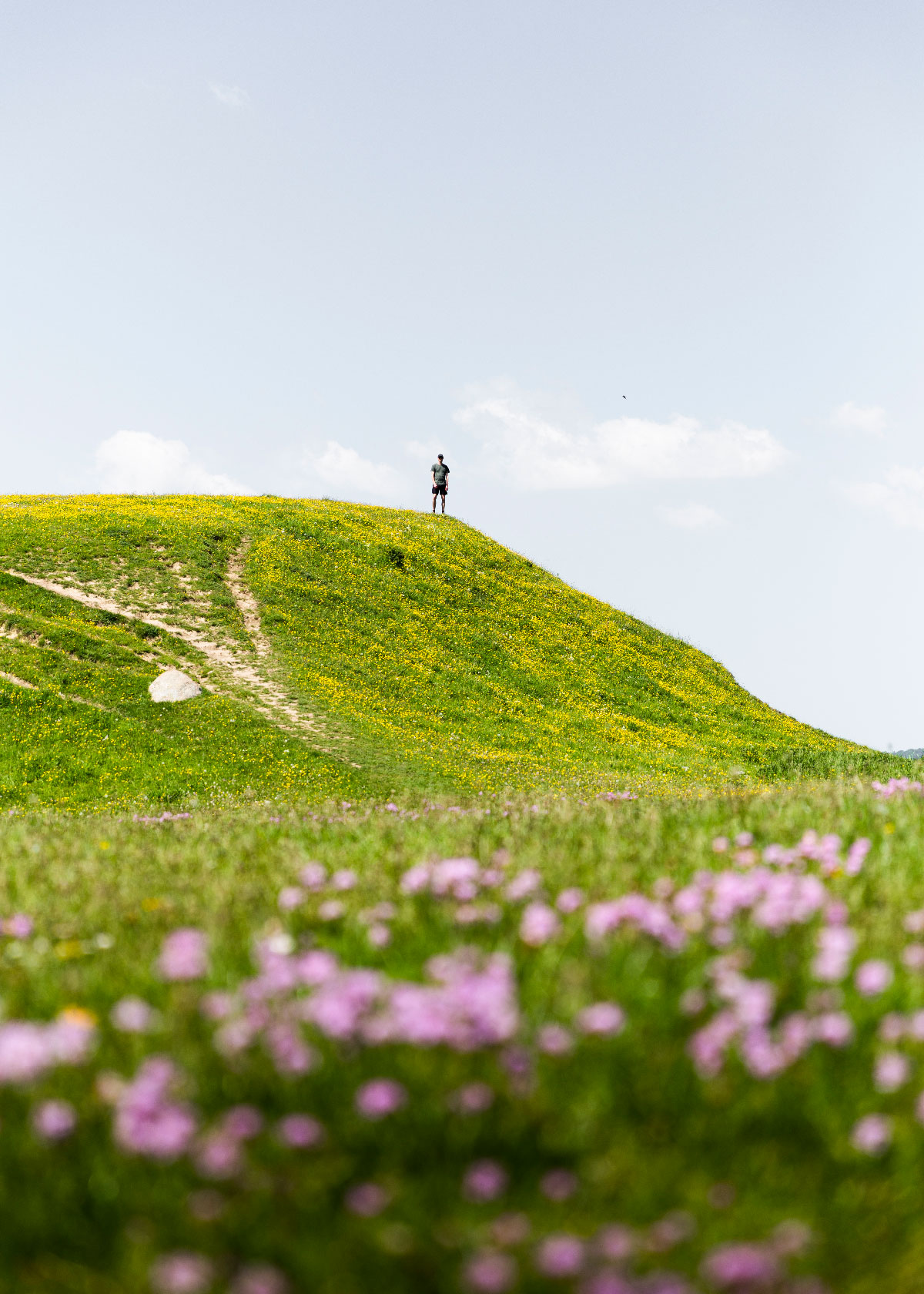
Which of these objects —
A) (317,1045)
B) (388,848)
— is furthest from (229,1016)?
(388,848)

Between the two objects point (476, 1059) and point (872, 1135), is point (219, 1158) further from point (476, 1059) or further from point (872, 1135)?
point (872, 1135)

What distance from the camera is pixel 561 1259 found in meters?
2.11

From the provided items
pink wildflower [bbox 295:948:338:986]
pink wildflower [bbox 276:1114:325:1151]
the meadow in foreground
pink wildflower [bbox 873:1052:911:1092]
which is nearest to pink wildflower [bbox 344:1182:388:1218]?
the meadow in foreground

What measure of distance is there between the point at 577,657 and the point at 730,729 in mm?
7952

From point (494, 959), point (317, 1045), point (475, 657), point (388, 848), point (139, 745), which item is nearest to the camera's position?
point (317, 1045)

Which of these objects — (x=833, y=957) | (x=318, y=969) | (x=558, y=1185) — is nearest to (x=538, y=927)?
(x=318, y=969)

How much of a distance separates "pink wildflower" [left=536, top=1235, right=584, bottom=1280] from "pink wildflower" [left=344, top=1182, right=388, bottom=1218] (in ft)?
1.49

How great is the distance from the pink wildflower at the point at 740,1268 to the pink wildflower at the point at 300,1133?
1084mm

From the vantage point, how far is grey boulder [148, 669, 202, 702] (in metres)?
28.0

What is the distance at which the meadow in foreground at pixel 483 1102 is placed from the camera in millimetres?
2312

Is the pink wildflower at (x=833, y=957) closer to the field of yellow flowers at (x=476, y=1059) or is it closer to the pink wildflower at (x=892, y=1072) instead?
the field of yellow flowers at (x=476, y=1059)

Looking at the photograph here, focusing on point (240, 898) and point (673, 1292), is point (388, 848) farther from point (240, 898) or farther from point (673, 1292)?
point (673, 1292)

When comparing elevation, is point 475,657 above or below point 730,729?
above

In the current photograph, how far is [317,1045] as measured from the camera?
299 cm
